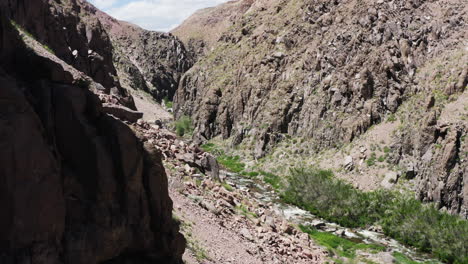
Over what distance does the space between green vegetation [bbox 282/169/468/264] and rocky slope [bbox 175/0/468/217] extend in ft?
7.61

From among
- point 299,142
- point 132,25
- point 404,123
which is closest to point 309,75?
point 299,142

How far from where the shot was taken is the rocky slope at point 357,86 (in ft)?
107

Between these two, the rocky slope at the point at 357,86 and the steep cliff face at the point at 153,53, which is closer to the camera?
the rocky slope at the point at 357,86

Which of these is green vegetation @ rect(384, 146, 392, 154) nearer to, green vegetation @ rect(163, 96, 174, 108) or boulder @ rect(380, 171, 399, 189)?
boulder @ rect(380, 171, 399, 189)

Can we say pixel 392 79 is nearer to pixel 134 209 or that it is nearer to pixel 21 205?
pixel 134 209

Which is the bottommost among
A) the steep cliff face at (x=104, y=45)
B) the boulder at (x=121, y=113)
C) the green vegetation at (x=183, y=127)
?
the green vegetation at (x=183, y=127)

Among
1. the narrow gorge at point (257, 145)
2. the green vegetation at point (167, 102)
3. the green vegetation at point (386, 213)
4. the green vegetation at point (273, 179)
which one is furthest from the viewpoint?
the green vegetation at point (167, 102)

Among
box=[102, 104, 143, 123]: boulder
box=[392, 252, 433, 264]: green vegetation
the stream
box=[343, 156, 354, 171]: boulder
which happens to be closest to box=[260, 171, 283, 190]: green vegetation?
the stream

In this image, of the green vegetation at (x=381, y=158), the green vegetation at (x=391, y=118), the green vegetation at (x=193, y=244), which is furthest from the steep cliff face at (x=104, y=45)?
the green vegetation at (x=391, y=118)

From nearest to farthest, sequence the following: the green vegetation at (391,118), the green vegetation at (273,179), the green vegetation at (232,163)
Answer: the green vegetation at (273,179), the green vegetation at (391,118), the green vegetation at (232,163)

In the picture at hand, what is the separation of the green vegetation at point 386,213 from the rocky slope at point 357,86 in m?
2.32

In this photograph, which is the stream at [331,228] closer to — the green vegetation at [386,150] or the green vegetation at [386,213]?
the green vegetation at [386,213]

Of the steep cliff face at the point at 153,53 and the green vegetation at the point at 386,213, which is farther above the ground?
the steep cliff face at the point at 153,53

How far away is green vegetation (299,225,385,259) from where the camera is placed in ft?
75.9
